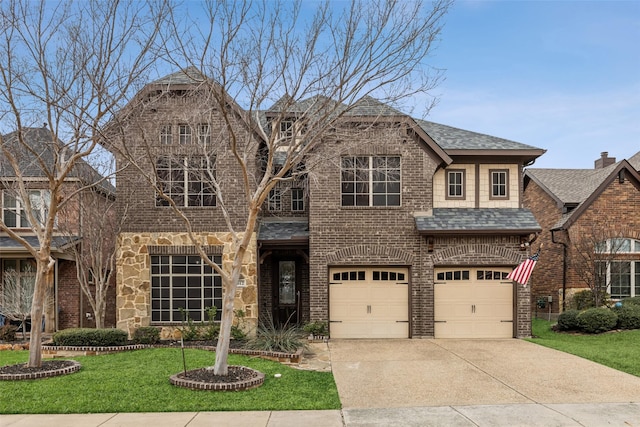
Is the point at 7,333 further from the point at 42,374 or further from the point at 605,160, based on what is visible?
the point at 605,160

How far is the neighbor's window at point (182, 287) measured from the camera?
15.0 m

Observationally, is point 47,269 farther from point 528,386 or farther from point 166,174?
point 528,386

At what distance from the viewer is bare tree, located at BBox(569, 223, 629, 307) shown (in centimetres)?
1728

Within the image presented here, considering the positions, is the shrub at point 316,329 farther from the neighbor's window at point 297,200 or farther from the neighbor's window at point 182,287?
the neighbor's window at point 297,200

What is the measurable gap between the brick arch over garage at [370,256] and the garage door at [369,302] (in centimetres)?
36

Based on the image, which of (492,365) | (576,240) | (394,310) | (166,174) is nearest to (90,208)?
(166,174)

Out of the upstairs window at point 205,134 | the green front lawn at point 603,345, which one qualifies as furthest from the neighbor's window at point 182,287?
the green front lawn at point 603,345

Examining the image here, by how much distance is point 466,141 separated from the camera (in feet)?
54.3

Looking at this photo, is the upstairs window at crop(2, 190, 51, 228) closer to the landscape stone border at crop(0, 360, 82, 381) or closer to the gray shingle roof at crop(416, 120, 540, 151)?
the landscape stone border at crop(0, 360, 82, 381)

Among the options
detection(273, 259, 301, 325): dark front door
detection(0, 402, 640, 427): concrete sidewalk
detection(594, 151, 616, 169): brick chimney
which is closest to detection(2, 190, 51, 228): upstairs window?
detection(273, 259, 301, 325): dark front door

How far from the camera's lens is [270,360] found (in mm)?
11469

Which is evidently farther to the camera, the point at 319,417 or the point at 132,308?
the point at 132,308

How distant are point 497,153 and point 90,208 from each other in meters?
12.5

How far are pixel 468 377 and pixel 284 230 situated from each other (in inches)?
309
